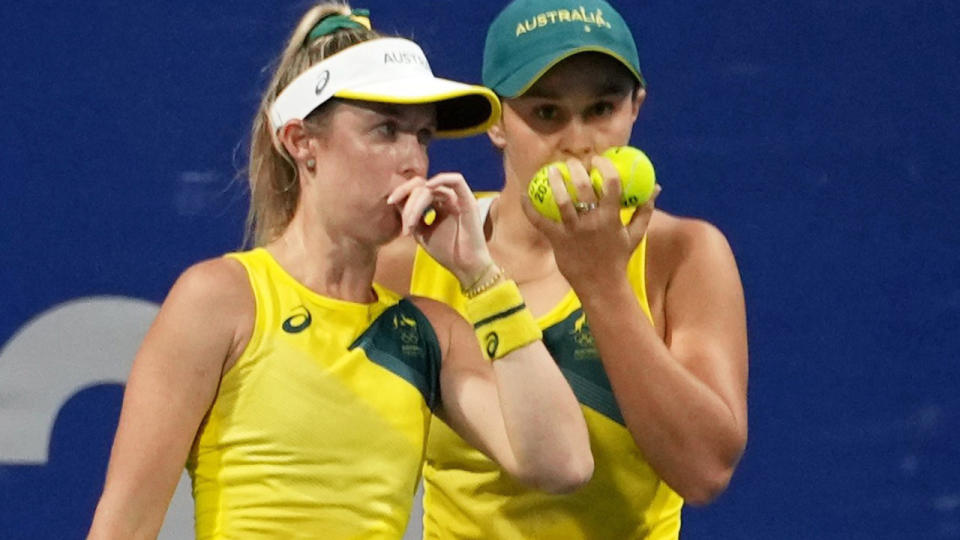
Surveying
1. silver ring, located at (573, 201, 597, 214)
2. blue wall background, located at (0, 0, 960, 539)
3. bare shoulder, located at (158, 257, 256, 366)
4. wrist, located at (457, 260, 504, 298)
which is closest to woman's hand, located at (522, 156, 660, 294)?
silver ring, located at (573, 201, 597, 214)

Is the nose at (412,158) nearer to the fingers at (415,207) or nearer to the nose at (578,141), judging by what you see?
the fingers at (415,207)

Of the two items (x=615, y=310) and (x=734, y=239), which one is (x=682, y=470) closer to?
(x=615, y=310)

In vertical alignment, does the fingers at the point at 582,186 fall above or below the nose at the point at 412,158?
above

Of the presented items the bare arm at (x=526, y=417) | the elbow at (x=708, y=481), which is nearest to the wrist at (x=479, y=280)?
the bare arm at (x=526, y=417)

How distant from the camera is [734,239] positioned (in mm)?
3393

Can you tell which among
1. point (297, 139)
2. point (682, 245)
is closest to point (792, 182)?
point (682, 245)

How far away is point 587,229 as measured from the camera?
244cm

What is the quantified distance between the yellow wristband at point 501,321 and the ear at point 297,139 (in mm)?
303

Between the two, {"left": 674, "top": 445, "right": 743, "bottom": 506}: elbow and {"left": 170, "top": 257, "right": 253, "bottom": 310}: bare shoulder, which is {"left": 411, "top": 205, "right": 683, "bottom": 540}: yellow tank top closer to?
{"left": 674, "top": 445, "right": 743, "bottom": 506}: elbow

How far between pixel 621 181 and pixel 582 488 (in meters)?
0.46

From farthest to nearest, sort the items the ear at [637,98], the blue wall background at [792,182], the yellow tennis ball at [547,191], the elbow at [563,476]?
1. the blue wall background at [792,182]
2. the ear at [637,98]
3. the yellow tennis ball at [547,191]
4. the elbow at [563,476]

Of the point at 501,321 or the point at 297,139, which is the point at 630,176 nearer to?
the point at 501,321

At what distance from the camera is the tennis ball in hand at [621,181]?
2.44 m

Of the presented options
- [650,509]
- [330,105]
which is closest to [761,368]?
[650,509]
